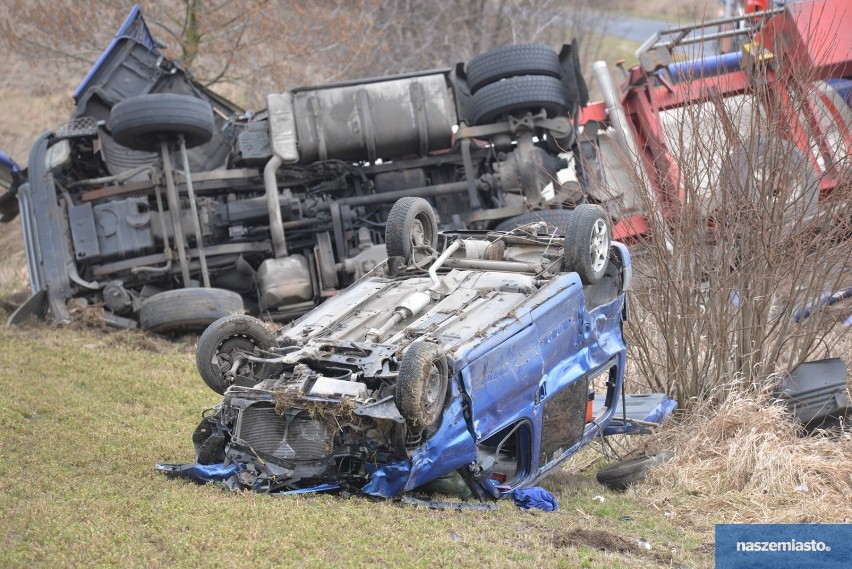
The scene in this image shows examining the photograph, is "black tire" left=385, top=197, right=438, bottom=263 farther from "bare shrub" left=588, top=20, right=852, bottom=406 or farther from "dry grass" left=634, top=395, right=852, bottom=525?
"dry grass" left=634, top=395, right=852, bottom=525

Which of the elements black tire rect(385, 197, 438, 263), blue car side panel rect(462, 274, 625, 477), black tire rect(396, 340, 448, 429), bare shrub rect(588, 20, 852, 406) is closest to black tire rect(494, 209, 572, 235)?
bare shrub rect(588, 20, 852, 406)

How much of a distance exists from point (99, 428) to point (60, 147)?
5.19 m

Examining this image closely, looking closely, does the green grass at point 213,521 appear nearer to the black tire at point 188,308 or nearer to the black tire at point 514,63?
the black tire at point 188,308

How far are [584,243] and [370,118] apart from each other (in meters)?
5.37

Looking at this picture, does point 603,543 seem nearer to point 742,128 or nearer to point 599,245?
point 599,245

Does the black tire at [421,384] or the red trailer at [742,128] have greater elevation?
the red trailer at [742,128]

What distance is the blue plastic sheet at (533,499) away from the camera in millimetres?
6621

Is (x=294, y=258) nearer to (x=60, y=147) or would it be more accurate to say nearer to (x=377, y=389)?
(x=60, y=147)

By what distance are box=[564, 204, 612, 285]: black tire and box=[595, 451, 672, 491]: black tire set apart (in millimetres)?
1316

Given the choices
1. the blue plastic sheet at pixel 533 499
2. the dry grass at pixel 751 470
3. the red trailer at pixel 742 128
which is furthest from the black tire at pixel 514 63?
the blue plastic sheet at pixel 533 499

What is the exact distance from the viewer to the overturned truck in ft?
39.1

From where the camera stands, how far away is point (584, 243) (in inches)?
289

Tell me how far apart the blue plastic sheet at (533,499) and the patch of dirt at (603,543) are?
23.9 inches

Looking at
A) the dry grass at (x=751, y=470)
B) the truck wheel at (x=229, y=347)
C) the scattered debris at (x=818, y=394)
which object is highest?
the truck wheel at (x=229, y=347)
